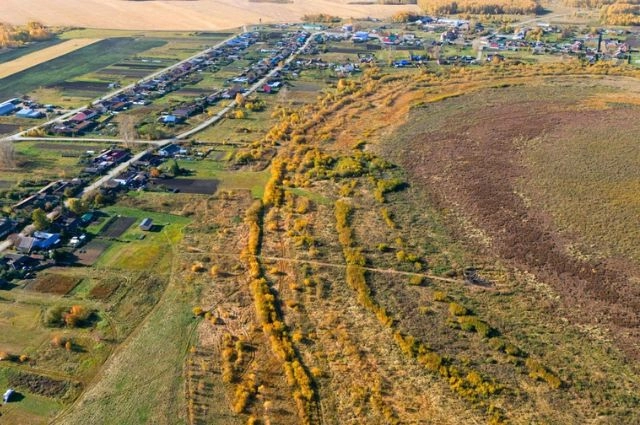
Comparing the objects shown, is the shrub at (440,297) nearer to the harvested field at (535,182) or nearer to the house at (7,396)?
→ the harvested field at (535,182)

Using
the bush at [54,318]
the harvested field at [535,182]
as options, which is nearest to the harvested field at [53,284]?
the bush at [54,318]

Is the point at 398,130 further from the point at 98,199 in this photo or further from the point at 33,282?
the point at 33,282

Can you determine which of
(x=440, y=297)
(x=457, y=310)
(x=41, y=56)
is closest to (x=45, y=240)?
(x=440, y=297)

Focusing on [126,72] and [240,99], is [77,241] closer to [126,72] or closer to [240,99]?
[240,99]

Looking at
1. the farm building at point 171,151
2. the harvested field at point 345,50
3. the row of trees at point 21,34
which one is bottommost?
the farm building at point 171,151

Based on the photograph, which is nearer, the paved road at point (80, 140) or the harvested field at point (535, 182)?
the harvested field at point (535, 182)

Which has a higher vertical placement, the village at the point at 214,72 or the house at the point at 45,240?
the village at the point at 214,72
